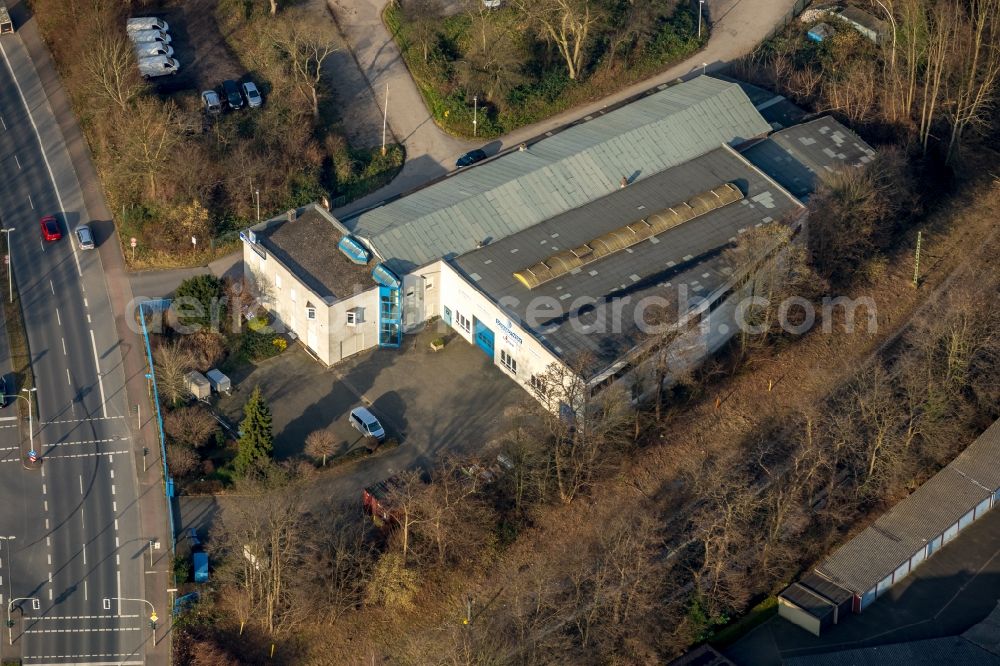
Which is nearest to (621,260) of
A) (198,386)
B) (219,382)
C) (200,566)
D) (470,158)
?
(470,158)

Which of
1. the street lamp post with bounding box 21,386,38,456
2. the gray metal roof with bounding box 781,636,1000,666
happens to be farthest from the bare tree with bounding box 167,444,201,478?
the gray metal roof with bounding box 781,636,1000,666

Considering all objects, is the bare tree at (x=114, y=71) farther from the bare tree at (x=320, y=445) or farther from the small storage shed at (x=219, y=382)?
the bare tree at (x=320, y=445)

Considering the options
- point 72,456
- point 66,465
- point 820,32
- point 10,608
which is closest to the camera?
point 10,608

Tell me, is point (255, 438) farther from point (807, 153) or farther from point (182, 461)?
point (807, 153)

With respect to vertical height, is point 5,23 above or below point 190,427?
above

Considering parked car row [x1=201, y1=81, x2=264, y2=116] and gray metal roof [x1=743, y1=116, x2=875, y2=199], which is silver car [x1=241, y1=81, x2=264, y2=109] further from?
gray metal roof [x1=743, y1=116, x2=875, y2=199]

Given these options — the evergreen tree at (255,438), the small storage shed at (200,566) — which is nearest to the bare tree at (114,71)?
the evergreen tree at (255,438)

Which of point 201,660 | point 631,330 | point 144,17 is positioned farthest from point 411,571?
A: point 144,17
